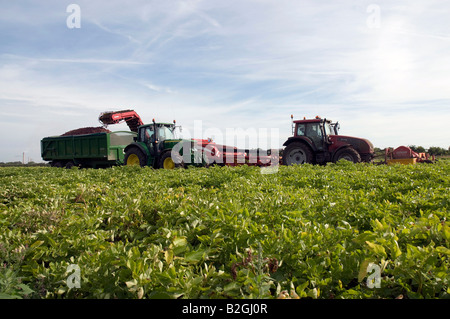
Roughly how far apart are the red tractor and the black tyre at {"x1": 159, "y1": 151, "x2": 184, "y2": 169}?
5.43 m

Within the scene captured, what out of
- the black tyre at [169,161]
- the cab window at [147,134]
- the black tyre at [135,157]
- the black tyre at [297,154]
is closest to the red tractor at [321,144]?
the black tyre at [297,154]

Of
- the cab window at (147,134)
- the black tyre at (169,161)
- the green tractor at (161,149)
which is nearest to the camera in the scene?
the black tyre at (169,161)

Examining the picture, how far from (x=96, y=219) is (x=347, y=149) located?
42.6ft

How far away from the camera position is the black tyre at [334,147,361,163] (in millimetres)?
13977

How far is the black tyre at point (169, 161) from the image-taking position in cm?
1413

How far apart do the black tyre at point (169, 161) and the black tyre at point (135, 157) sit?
4.13 ft

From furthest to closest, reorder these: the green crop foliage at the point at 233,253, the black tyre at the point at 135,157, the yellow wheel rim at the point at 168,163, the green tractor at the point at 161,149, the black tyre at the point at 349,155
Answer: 1. the black tyre at the point at 135,157
2. the yellow wheel rim at the point at 168,163
3. the green tractor at the point at 161,149
4. the black tyre at the point at 349,155
5. the green crop foliage at the point at 233,253

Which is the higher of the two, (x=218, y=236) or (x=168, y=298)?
(x=218, y=236)

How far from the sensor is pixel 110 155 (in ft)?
60.7

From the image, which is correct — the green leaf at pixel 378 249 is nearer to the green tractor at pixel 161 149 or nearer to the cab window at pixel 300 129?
the green tractor at pixel 161 149

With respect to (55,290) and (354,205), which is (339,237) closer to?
(354,205)

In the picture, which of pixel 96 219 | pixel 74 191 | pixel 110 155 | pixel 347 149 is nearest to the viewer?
pixel 96 219

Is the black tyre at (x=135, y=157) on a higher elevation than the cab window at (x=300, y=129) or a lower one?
lower
